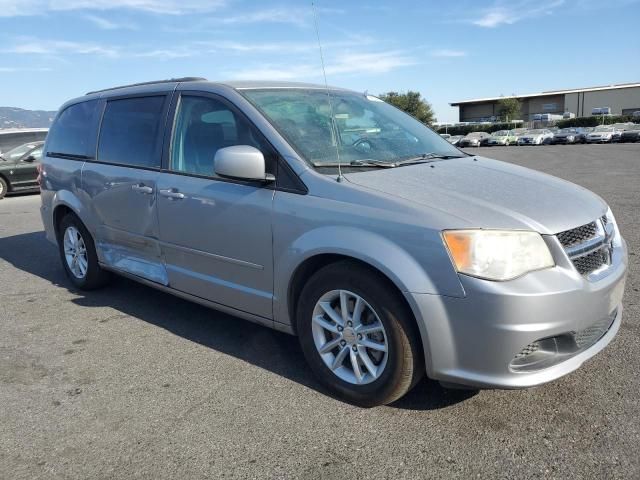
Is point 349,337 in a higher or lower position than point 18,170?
lower

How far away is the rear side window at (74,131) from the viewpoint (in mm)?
5121

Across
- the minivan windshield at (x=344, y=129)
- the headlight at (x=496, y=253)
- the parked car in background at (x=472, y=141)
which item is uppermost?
the minivan windshield at (x=344, y=129)

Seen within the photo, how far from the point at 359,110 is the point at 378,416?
88.8 inches

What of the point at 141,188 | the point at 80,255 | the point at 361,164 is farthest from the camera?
the point at 80,255

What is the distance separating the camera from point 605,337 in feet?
9.88

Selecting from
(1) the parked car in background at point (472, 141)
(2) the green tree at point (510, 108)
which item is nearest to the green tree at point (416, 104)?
(2) the green tree at point (510, 108)

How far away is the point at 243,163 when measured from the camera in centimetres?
324

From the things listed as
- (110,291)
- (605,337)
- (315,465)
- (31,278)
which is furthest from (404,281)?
(31,278)

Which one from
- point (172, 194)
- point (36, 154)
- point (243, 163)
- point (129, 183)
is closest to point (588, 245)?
point (243, 163)

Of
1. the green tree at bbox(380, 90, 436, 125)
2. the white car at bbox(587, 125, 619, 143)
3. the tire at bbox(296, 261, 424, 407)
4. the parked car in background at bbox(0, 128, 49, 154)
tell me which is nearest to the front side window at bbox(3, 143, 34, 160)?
the parked car in background at bbox(0, 128, 49, 154)

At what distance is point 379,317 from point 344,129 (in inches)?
55.8

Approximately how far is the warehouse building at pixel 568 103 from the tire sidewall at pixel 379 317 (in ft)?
274

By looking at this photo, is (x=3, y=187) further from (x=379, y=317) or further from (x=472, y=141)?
(x=472, y=141)

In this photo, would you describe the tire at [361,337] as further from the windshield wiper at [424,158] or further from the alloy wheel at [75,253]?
the alloy wheel at [75,253]
